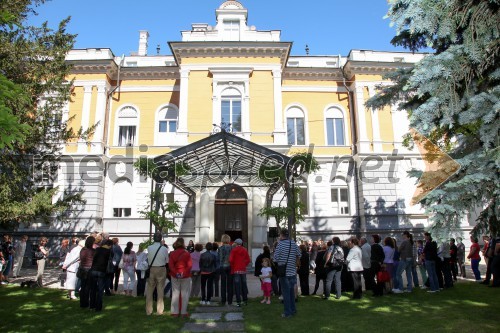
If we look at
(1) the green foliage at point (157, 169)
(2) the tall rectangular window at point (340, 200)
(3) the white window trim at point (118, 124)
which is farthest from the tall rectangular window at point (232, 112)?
(1) the green foliage at point (157, 169)

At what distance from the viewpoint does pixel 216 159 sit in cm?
1511

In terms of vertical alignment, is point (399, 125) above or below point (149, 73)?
below

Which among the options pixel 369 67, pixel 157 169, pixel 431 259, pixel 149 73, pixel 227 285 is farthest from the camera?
pixel 149 73

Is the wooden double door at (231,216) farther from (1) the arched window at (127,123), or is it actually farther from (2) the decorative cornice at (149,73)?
(2) the decorative cornice at (149,73)

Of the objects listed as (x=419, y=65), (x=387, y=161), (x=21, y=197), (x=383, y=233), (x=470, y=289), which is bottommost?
(x=470, y=289)

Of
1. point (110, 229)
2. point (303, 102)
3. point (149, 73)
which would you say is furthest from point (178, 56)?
point (110, 229)

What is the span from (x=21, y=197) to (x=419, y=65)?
50.9ft

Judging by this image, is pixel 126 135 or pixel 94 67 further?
pixel 126 135

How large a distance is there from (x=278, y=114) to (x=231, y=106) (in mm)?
2806

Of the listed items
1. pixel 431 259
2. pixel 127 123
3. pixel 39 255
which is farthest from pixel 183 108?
pixel 431 259

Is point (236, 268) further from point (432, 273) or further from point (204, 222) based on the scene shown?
point (204, 222)

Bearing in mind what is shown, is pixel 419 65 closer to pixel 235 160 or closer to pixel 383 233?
pixel 235 160

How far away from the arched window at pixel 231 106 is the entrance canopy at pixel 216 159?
14.5 feet

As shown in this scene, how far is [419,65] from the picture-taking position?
599 cm
